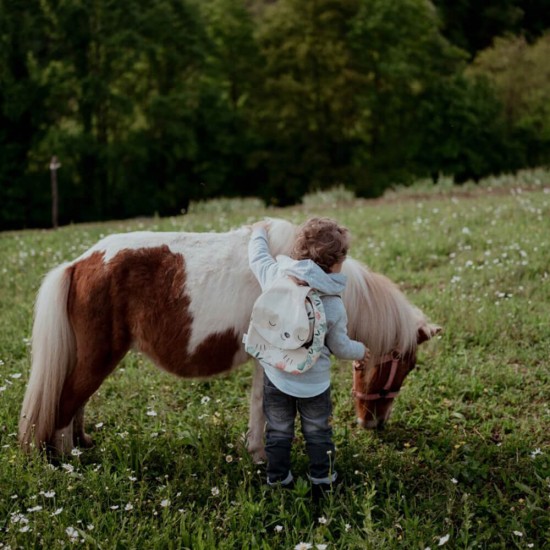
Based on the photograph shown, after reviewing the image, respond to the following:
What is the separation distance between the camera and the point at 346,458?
156 inches

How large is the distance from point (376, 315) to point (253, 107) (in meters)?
31.2

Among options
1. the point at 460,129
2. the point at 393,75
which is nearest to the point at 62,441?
the point at 393,75

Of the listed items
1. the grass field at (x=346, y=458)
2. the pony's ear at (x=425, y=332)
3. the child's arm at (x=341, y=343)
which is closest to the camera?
the grass field at (x=346, y=458)

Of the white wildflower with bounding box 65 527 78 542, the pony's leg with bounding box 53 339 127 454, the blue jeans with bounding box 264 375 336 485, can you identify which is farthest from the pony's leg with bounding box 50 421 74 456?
the blue jeans with bounding box 264 375 336 485

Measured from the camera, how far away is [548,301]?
21.1ft

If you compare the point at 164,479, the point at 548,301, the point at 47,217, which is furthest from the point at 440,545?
the point at 47,217

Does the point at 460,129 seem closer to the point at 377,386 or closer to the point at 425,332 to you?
the point at 425,332

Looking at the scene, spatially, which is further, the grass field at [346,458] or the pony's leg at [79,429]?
the pony's leg at [79,429]

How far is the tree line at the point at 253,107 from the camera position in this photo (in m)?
28.9

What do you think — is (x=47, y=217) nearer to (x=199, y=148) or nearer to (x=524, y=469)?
(x=199, y=148)

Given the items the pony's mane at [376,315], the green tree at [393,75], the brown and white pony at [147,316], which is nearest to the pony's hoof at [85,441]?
the brown and white pony at [147,316]

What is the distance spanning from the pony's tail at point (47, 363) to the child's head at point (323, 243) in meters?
1.55

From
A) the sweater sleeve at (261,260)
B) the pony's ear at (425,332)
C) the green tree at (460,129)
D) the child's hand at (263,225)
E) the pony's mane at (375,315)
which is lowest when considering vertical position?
the green tree at (460,129)

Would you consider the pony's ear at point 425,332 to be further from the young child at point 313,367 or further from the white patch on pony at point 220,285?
the white patch on pony at point 220,285
